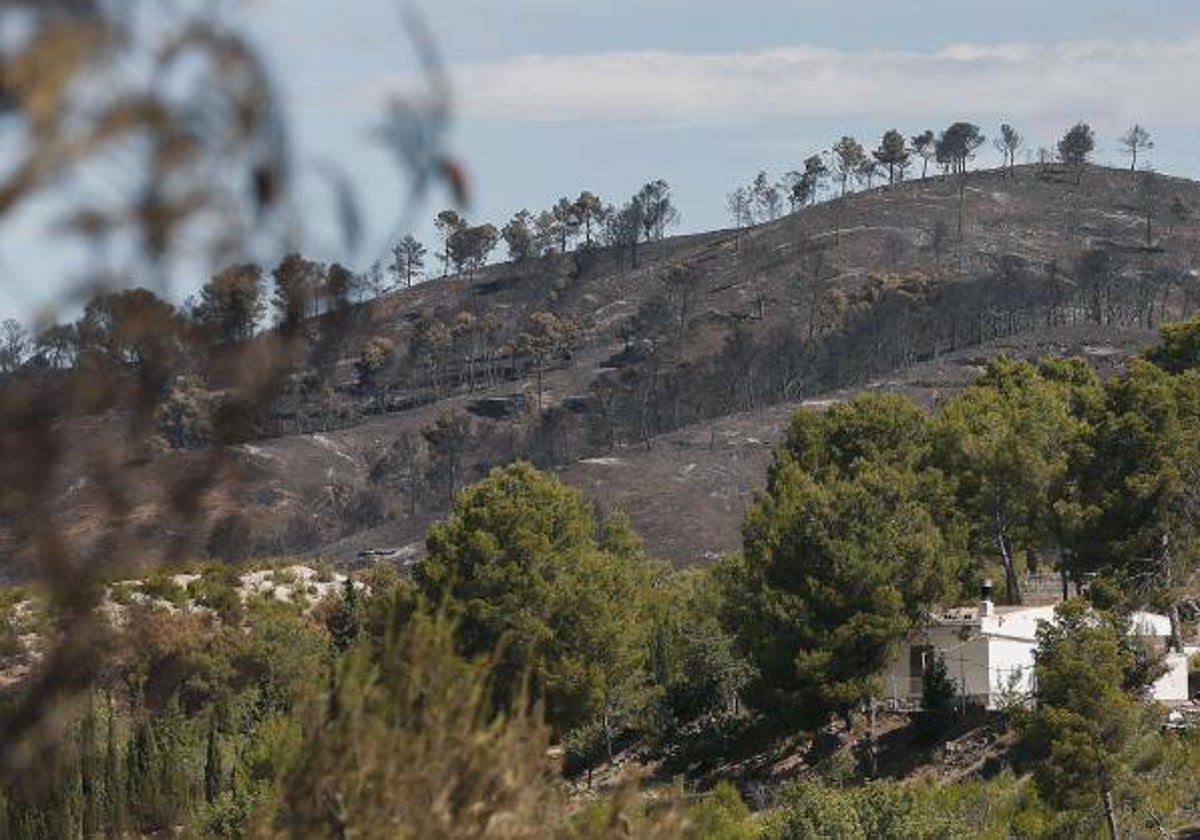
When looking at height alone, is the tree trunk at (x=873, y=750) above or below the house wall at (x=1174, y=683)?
below

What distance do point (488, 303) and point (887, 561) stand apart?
322 ft

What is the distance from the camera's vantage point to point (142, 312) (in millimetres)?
5172

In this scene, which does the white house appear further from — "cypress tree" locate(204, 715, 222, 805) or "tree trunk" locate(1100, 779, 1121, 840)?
"cypress tree" locate(204, 715, 222, 805)

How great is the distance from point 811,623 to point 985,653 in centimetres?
344

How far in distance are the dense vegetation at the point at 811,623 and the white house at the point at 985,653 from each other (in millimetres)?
821

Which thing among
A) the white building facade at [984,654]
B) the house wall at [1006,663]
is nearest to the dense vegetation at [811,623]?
the white building facade at [984,654]

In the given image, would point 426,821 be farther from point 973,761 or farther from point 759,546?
point 759,546

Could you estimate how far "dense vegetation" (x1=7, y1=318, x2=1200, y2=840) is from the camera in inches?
1176

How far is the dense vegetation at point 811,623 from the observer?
98.0 ft

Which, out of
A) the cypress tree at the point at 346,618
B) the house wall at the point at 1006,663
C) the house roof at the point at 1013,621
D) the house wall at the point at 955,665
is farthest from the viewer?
the cypress tree at the point at 346,618

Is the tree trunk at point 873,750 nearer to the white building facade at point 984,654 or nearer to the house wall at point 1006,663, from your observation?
the white building facade at point 984,654

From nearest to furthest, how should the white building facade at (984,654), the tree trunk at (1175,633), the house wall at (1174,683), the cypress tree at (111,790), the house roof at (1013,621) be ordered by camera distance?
the cypress tree at (111,790)
the house wall at (1174,683)
the tree trunk at (1175,633)
the white building facade at (984,654)
the house roof at (1013,621)

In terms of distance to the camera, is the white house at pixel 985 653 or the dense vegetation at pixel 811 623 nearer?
the dense vegetation at pixel 811 623

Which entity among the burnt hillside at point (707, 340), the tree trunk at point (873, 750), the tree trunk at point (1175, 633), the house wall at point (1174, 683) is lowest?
the tree trunk at point (873, 750)
